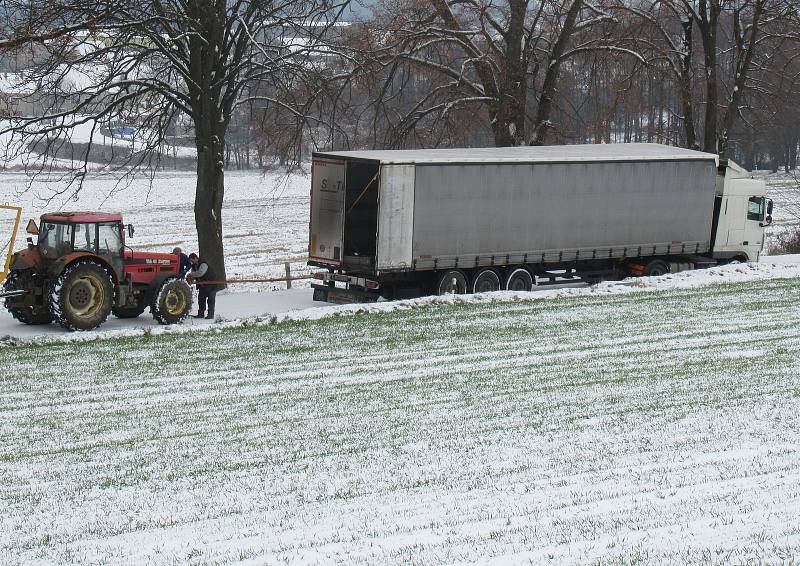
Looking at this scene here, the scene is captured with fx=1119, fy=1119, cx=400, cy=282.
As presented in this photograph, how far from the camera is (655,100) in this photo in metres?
39.6

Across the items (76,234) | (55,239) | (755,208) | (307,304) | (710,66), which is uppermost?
(710,66)

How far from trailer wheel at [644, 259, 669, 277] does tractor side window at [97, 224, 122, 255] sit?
13881 millimetres

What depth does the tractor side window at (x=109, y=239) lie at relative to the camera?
67.6 ft

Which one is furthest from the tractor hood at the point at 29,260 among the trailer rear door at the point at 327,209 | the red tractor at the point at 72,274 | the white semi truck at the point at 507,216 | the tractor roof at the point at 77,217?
the white semi truck at the point at 507,216

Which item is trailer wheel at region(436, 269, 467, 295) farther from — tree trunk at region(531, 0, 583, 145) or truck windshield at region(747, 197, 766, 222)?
truck windshield at region(747, 197, 766, 222)

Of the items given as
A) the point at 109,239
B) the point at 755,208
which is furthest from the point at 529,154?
the point at 109,239

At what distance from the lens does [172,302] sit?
2172cm

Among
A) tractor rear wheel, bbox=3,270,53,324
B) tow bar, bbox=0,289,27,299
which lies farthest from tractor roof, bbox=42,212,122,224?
tow bar, bbox=0,289,27,299

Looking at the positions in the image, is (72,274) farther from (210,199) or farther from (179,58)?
(179,58)

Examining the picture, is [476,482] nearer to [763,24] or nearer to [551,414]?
[551,414]

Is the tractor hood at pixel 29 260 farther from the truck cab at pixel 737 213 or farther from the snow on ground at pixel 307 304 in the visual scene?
the truck cab at pixel 737 213

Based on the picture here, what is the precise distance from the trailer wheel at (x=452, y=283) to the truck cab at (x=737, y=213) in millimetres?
8568

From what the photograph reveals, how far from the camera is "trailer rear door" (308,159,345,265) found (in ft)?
78.4

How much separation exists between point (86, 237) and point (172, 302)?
220cm
